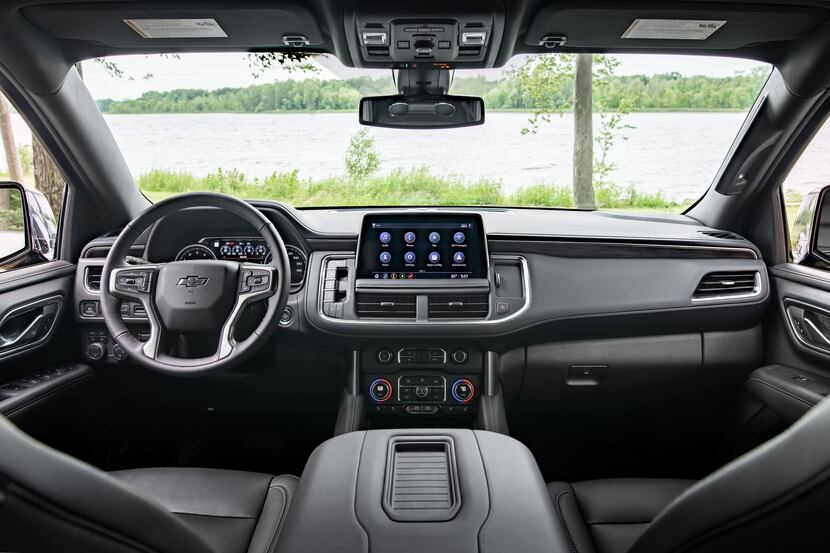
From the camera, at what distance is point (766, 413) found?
289 cm

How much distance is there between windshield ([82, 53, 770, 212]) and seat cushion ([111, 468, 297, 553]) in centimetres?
161

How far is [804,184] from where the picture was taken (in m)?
3.03

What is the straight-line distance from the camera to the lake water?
3465 mm

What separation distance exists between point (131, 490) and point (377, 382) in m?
2.32

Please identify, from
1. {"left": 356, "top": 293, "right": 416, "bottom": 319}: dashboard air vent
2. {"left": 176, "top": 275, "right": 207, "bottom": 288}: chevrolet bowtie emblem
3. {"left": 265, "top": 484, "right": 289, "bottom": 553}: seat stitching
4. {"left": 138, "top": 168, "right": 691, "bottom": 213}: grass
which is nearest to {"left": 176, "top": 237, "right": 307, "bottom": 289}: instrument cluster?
{"left": 176, "top": 275, "right": 207, "bottom": 288}: chevrolet bowtie emblem

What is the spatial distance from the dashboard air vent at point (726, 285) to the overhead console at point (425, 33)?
151cm

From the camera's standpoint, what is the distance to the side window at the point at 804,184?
9.49 feet

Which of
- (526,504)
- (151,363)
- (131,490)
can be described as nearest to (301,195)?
(151,363)

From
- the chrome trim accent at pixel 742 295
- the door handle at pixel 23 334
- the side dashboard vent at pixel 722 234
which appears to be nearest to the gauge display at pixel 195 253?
the door handle at pixel 23 334

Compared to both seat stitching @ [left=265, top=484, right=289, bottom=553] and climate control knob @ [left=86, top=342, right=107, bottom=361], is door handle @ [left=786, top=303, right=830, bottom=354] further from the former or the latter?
climate control knob @ [left=86, top=342, right=107, bottom=361]

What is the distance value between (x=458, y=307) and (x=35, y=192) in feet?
7.00

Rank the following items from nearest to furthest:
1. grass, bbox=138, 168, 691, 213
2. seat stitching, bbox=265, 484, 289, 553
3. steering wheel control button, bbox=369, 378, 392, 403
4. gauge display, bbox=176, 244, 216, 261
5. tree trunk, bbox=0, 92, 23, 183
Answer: seat stitching, bbox=265, 484, 289, 553 < gauge display, bbox=176, 244, 216, 261 < steering wheel control button, bbox=369, 378, 392, 403 < tree trunk, bbox=0, 92, 23, 183 < grass, bbox=138, 168, 691, 213

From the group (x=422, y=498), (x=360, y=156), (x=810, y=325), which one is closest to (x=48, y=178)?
(x=360, y=156)

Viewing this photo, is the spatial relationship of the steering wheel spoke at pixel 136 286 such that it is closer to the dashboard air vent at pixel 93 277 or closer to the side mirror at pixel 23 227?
the dashboard air vent at pixel 93 277
